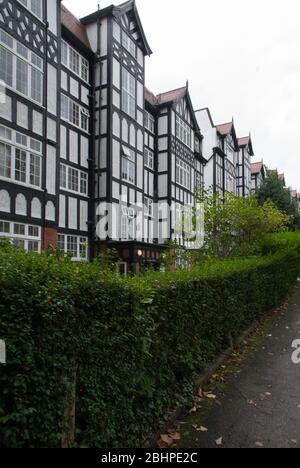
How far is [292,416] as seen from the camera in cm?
499

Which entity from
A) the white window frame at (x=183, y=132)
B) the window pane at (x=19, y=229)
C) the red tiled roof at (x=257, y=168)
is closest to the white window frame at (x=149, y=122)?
the white window frame at (x=183, y=132)

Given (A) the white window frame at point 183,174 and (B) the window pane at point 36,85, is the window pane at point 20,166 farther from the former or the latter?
(A) the white window frame at point 183,174

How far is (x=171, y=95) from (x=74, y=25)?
38.5 feet

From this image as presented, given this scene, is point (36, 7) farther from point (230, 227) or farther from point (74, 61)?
point (230, 227)

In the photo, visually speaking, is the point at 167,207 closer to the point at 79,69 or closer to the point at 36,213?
the point at 79,69

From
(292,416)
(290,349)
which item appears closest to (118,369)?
(292,416)

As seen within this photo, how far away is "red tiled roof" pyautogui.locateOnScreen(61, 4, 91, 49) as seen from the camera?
2052 cm

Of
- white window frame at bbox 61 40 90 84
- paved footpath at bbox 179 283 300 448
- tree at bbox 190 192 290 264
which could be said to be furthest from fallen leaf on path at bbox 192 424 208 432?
white window frame at bbox 61 40 90 84

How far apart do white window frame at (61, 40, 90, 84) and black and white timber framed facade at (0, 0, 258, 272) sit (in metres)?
0.06

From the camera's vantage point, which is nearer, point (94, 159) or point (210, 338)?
point (210, 338)

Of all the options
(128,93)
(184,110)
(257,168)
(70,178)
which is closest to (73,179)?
(70,178)

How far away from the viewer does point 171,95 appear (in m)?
31.2

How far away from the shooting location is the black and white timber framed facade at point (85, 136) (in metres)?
15.6
